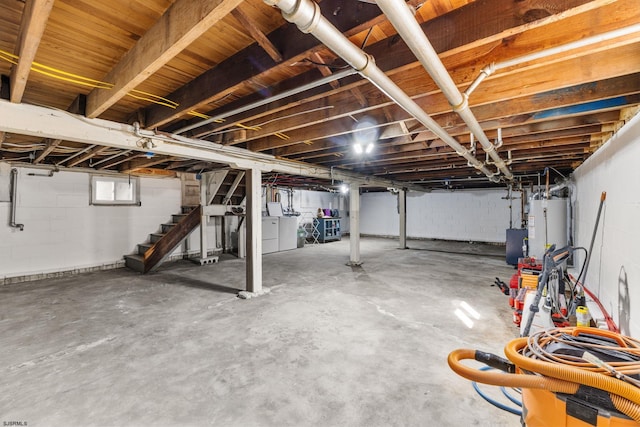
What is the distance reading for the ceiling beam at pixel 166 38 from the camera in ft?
3.60

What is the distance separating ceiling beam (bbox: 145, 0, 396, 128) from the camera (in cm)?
126

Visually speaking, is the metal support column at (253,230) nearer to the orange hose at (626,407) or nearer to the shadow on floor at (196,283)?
the shadow on floor at (196,283)

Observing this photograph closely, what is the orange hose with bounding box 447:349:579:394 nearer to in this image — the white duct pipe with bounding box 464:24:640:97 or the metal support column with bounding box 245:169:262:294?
the white duct pipe with bounding box 464:24:640:97

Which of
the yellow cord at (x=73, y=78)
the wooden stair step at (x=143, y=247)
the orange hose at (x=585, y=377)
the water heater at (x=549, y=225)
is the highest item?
the yellow cord at (x=73, y=78)

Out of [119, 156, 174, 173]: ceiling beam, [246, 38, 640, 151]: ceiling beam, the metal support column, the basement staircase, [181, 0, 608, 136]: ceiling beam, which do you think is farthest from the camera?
the basement staircase

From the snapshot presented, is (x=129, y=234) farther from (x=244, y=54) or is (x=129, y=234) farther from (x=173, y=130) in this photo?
(x=244, y=54)

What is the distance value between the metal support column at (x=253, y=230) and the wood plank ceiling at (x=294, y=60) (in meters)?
1.08

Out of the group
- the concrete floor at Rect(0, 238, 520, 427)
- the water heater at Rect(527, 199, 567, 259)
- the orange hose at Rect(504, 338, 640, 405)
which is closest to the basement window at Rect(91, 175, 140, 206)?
the concrete floor at Rect(0, 238, 520, 427)

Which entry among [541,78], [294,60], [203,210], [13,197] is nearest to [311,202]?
[203,210]

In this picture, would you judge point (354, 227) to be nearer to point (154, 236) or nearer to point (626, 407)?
point (154, 236)

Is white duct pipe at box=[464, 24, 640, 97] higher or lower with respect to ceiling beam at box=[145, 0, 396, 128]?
lower

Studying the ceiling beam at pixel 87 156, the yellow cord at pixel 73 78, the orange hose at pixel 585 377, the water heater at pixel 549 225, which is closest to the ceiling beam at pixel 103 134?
the yellow cord at pixel 73 78

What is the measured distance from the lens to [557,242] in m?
4.54

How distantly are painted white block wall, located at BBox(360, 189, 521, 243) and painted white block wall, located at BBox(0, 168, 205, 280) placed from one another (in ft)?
26.3
